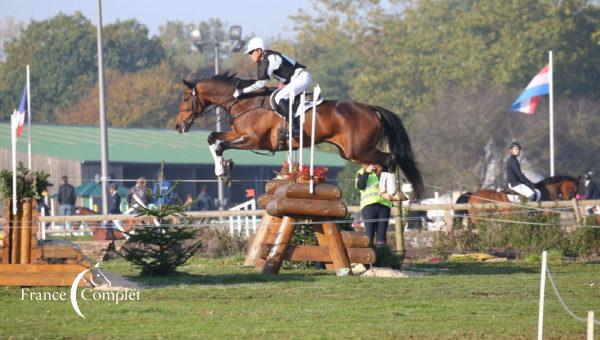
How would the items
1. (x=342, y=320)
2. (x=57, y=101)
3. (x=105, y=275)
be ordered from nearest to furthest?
(x=342, y=320)
(x=105, y=275)
(x=57, y=101)

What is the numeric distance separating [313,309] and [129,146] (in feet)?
149

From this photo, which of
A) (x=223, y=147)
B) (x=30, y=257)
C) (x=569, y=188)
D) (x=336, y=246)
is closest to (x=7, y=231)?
(x=30, y=257)

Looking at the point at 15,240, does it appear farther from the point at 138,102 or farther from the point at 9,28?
the point at 9,28

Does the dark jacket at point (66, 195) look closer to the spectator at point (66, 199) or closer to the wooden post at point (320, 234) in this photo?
the spectator at point (66, 199)

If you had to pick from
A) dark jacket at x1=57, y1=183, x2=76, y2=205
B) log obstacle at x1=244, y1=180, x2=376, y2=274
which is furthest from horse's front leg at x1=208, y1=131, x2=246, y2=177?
dark jacket at x1=57, y1=183, x2=76, y2=205

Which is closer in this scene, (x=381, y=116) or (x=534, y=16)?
(x=381, y=116)

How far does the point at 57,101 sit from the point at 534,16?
124 feet

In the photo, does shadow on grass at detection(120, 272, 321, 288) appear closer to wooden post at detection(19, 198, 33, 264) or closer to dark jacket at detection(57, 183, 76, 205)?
wooden post at detection(19, 198, 33, 264)

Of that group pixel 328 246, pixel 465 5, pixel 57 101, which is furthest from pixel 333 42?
pixel 328 246

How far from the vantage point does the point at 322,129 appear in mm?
19797

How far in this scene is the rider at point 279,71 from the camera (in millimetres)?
19016

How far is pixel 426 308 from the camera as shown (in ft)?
45.4

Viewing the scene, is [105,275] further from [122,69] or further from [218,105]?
[122,69]

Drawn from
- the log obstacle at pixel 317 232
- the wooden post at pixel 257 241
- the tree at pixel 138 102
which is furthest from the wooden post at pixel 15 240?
the tree at pixel 138 102
